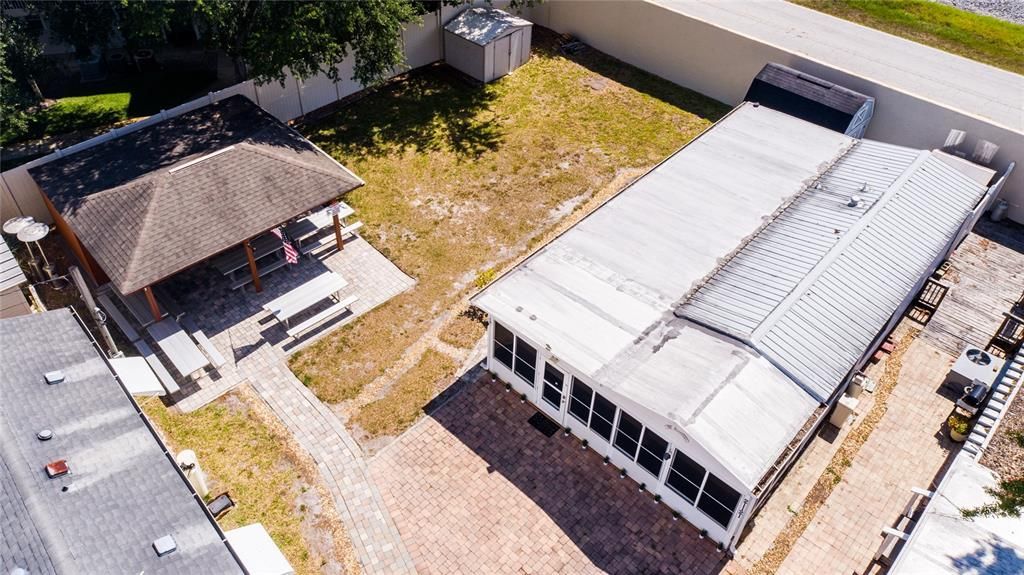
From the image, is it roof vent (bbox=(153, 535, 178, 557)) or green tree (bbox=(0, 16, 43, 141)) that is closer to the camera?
roof vent (bbox=(153, 535, 178, 557))

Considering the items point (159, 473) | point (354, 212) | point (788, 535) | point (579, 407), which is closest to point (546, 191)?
point (354, 212)

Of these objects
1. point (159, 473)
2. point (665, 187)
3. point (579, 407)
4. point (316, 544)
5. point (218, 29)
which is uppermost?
point (218, 29)

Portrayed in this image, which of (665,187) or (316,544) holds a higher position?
(665,187)

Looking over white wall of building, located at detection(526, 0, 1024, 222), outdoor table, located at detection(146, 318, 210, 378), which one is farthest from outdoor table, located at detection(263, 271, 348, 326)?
white wall of building, located at detection(526, 0, 1024, 222)

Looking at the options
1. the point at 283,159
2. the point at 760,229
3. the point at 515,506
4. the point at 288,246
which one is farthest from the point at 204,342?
the point at 760,229

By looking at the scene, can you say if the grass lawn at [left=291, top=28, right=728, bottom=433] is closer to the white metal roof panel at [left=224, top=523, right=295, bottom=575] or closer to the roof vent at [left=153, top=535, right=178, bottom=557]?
the white metal roof panel at [left=224, top=523, right=295, bottom=575]

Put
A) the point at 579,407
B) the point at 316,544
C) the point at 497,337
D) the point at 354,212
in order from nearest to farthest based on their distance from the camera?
the point at 316,544 < the point at 579,407 < the point at 497,337 < the point at 354,212

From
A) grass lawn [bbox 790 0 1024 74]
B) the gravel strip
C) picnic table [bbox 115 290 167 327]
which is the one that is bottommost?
picnic table [bbox 115 290 167 327]

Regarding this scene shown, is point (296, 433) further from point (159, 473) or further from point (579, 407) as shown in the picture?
point (579, 407)
